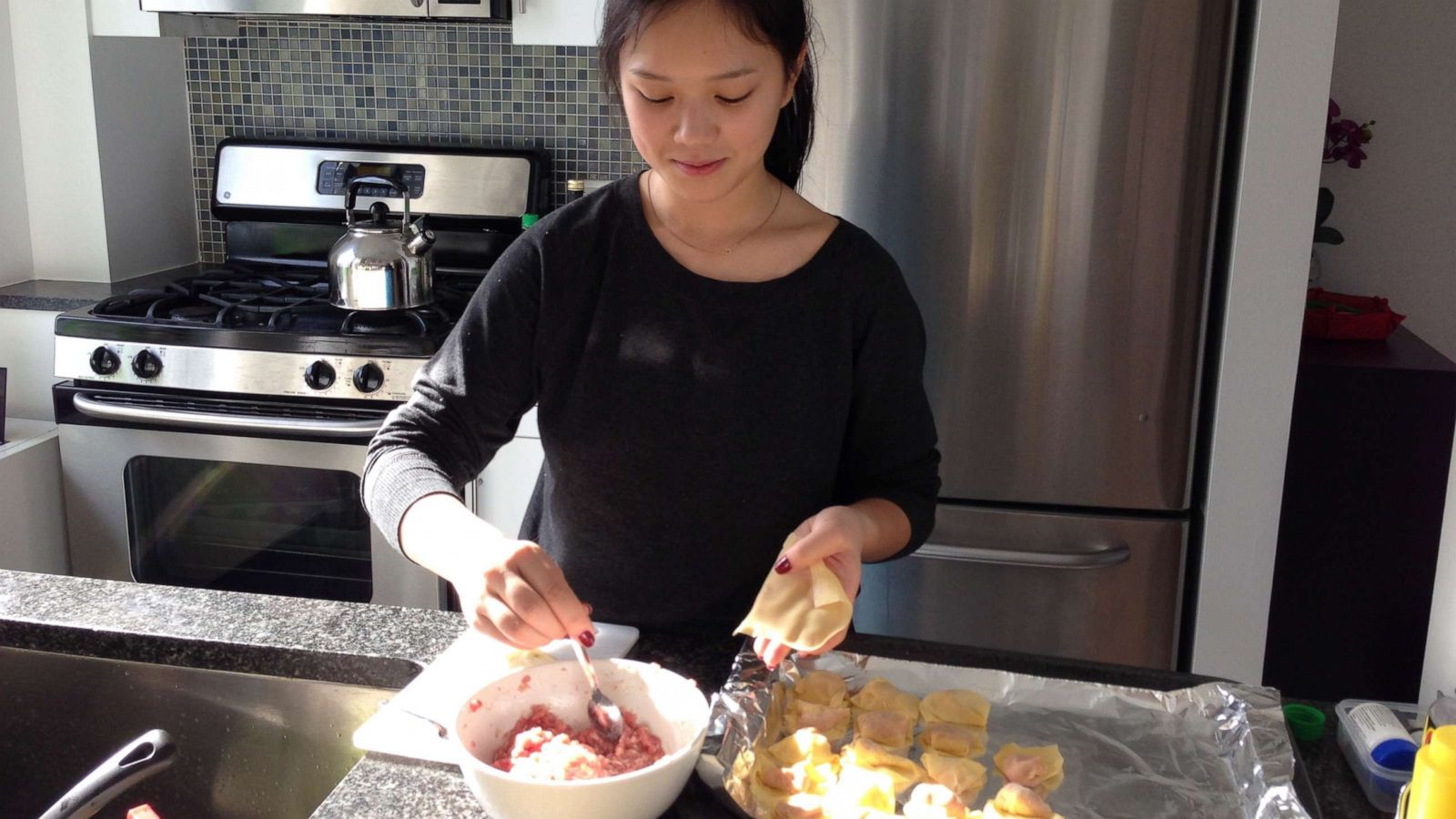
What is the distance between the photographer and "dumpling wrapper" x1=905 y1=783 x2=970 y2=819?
2.86ft

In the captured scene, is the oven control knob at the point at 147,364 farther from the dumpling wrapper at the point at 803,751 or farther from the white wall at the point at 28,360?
the dumpling wrapper at the point at 803,751

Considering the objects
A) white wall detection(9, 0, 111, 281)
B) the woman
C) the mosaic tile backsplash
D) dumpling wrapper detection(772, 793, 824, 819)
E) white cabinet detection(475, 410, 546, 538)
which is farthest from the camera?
the mosaic tile backsplash

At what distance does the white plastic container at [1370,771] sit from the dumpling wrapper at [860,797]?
34cm

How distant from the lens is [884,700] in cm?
101

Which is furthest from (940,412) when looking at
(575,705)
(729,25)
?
(575,705)

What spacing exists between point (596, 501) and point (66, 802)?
0.53 metres

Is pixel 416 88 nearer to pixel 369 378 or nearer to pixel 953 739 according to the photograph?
pixel 369 378

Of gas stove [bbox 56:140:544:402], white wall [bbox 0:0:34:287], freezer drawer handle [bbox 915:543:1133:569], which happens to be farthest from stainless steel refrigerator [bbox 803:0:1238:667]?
white wall [bbox 0:0:34:287]

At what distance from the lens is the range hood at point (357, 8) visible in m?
2.35

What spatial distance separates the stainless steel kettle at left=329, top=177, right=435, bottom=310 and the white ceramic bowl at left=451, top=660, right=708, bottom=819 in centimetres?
150

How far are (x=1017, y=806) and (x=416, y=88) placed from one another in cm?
228

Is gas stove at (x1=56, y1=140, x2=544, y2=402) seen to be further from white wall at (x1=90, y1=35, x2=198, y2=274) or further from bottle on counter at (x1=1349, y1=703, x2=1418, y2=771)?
bottle on counter at (x1=1349, y1=703, x2=1418, y2=771)

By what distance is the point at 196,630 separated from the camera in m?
1.15

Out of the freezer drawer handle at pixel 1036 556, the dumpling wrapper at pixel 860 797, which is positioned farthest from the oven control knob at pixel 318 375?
the dumpling wrapper at pixel 860 797
